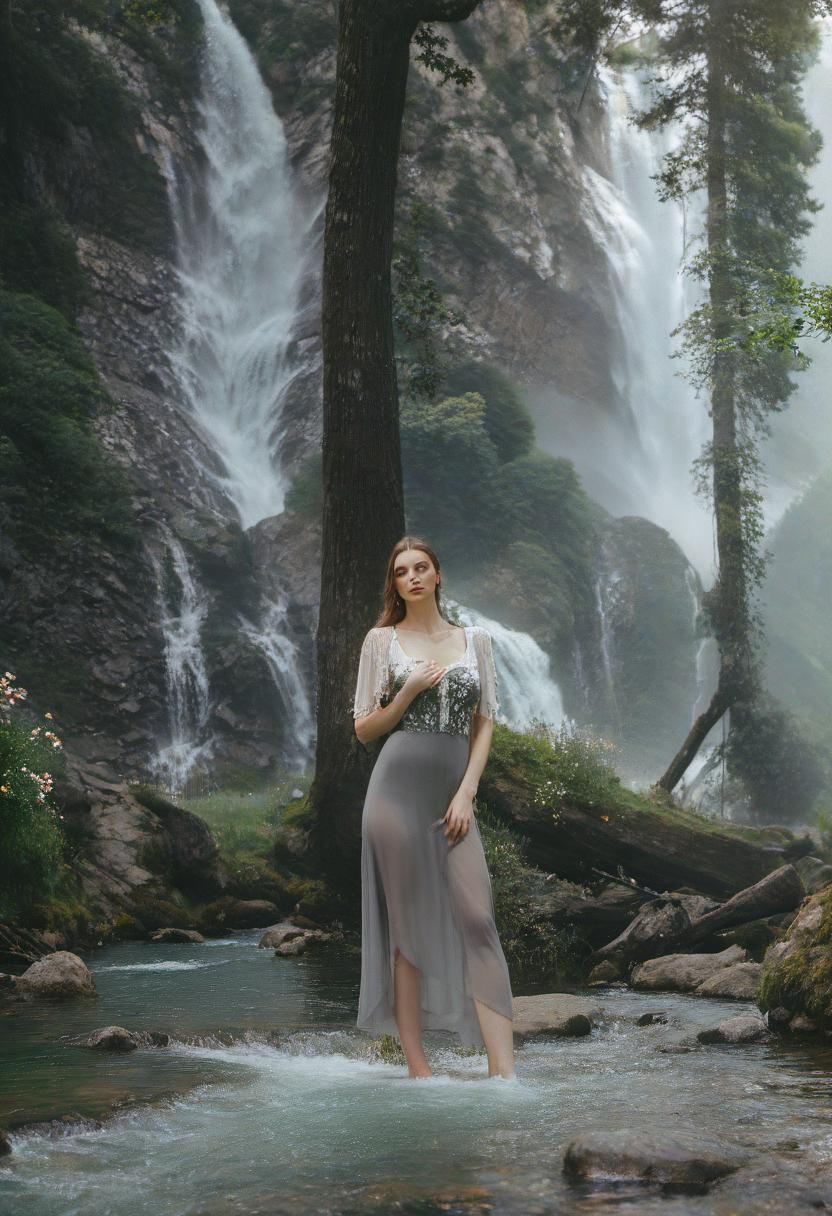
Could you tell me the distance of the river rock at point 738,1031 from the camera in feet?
A: 20.2

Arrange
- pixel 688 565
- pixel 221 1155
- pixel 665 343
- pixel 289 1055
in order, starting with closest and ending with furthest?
pixel 221 1155
pixel 289 1055
pixel 688 565
pixel 665 343


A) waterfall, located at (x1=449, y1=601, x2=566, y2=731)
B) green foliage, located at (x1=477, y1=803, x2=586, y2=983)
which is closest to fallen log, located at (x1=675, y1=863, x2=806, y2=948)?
green foliage, located at (x1=477, y1=803, x2=586, y2=983)

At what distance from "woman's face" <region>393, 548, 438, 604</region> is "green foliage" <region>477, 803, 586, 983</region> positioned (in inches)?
199

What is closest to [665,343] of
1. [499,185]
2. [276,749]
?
[499,185]

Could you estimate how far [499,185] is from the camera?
4784cm

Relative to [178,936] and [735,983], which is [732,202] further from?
[735,983]

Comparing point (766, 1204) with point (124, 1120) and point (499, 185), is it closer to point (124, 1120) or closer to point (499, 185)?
point (124, 1120)

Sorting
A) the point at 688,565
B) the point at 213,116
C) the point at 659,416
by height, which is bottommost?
the point at 688,565

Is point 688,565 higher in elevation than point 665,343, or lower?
lower

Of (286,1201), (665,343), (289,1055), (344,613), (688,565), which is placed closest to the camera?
(286,1201)

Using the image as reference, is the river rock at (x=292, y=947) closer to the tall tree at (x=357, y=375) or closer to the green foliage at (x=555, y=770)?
the tall tree at (x=357, y=375)

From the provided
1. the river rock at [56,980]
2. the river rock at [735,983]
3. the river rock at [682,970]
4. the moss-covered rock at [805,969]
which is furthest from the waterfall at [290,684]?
the moss-covered rock at [805,969]

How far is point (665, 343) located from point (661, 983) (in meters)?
48.8

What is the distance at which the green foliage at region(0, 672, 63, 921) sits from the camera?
9.00 metres
